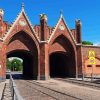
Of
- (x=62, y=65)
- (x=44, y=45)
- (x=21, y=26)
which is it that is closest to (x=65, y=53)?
(x=62, y=65)

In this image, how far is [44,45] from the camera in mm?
40250

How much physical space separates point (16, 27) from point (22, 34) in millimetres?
1655

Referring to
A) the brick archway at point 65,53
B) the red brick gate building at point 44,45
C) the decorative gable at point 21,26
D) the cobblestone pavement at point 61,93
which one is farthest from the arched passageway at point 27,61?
the cobblestone pavement at point 61,93

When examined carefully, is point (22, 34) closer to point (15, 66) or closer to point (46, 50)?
point (46, 50)

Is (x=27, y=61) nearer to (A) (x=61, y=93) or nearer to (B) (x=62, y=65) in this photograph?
(B) (x=62, y=65)

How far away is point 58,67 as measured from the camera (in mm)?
50969

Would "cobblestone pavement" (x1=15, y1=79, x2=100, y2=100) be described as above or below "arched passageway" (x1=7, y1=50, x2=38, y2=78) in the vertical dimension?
below

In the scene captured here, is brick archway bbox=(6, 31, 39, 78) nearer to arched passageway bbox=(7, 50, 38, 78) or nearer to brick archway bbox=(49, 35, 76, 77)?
arched passageway bbox=(7, 50, 38, 78)

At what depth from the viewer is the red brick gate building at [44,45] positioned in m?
38.8

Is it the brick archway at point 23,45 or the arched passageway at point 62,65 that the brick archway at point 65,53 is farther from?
the brick archway at point 23,45

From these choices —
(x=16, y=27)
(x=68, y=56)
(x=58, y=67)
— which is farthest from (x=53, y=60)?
(x=16, y=27)

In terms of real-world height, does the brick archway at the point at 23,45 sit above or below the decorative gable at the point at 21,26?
below

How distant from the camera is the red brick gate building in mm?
38812

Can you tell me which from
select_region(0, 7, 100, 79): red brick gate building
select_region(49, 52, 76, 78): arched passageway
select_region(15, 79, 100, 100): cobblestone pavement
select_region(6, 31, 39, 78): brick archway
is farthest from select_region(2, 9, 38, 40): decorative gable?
select_region(15, 79, 100, 100): cobblestone pavement
